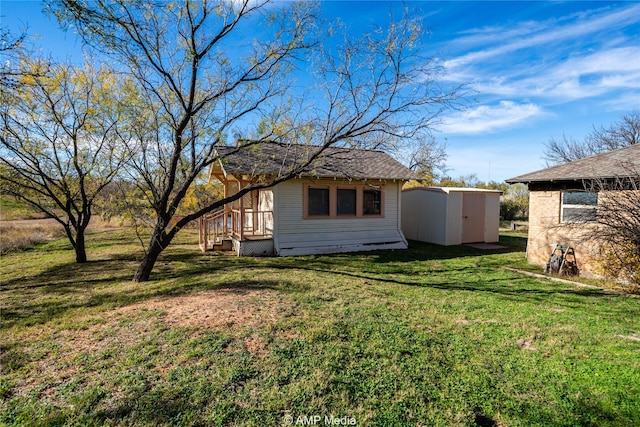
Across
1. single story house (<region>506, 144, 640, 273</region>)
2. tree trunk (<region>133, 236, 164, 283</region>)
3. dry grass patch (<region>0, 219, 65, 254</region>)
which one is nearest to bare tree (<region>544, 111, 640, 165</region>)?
single story house (<region>506, 144, 640, 273</region>)

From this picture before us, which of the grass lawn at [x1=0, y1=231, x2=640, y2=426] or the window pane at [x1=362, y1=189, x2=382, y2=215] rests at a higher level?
the window pane at [x1=362, y1=189, x2=382, y2=215]

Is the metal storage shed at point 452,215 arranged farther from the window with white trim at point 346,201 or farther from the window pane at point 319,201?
the window pane at point 319,201

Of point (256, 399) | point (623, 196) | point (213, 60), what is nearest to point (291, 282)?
point (256, 399)

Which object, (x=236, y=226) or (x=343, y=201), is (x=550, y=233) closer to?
(x=343, y=201)

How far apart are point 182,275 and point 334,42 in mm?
6440

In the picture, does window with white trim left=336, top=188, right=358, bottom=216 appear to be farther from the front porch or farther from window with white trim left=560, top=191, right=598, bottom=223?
window with white trim left=560, top=191, right=598, bottom=223

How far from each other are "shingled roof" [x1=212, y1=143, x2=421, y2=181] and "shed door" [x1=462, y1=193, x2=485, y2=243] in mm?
2893

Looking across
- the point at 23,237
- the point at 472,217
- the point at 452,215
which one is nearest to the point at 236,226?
the point at 452,215

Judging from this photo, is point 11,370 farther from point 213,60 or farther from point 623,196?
point 623,196

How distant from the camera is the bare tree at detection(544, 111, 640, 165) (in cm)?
2106

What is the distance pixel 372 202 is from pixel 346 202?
3.63 ft

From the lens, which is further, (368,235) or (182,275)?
(368,235)

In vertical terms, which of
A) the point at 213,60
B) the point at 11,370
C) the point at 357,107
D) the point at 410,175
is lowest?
the point at 11,370

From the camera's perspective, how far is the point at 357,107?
6.84 metres
